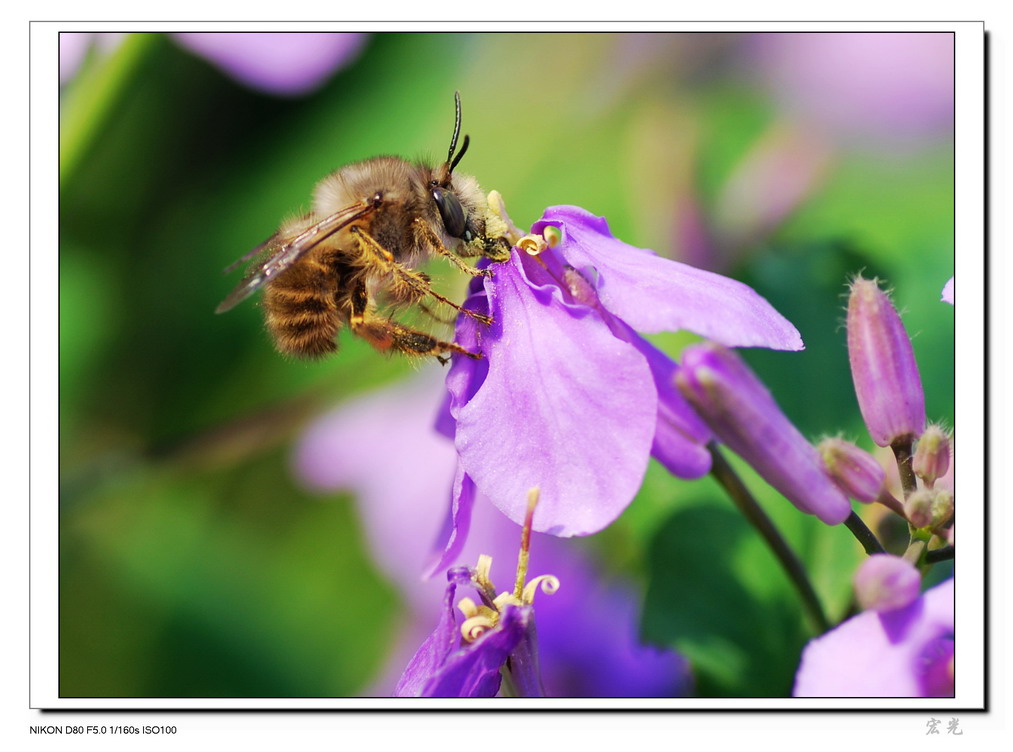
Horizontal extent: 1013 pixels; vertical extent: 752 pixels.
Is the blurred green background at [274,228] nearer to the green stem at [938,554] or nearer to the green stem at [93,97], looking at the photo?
the green stem at [93,97]

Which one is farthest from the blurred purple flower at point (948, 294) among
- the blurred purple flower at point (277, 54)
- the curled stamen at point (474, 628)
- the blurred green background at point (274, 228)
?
the blurred purple flower at point (277, 54)

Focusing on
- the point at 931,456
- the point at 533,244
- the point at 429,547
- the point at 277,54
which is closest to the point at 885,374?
the point at 931,456

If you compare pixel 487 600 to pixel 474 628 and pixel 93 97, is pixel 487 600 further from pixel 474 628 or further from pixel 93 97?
pixel 93 97

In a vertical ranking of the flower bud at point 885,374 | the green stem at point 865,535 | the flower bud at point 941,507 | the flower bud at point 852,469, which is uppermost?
the flower bud at point 885,374

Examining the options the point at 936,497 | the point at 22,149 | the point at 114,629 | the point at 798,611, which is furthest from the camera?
the point at 114,629

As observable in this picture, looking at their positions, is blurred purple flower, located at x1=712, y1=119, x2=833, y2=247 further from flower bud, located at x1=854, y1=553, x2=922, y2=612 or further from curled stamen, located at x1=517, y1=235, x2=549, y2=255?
flower bud, located at x1=854, y1=553, x2=922, y2=612

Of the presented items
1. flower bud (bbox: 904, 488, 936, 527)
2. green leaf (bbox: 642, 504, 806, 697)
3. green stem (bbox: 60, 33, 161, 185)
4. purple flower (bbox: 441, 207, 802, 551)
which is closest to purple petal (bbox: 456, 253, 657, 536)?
purple flower (bbox: 441, 207, 802, 551)

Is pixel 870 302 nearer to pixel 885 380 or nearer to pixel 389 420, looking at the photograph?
pixel 885 380
